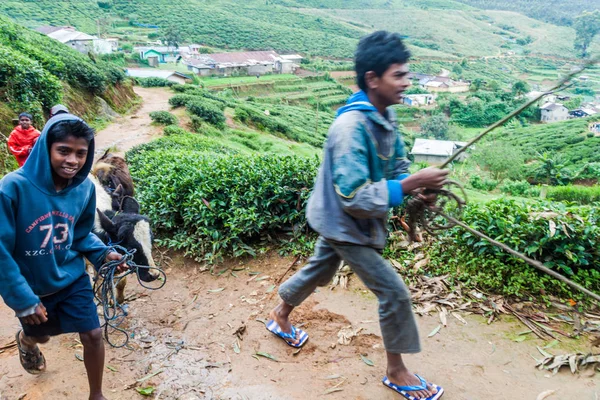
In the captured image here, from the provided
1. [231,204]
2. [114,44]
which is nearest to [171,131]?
[231,204]

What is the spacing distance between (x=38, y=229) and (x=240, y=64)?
56838mm

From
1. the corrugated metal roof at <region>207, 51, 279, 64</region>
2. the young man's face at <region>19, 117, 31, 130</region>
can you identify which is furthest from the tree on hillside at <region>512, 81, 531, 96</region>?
the young man's face at <region>19, 117, 31, 130</region>

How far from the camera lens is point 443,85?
2415 inches

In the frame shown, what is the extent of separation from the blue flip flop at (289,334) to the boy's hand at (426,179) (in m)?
1.59

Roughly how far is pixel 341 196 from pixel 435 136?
45.4 metres

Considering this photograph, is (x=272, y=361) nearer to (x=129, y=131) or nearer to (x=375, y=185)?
(x=375, y=185)

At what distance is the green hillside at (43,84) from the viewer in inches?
384

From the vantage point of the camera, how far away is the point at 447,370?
115 inches

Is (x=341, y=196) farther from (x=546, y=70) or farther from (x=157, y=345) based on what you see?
(x=546, y=70)

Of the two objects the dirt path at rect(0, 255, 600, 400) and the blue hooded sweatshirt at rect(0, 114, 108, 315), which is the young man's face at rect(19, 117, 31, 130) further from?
the blue hooded sweatshirt at rect(0, 114, 108, 315)

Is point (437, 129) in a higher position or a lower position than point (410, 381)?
lower

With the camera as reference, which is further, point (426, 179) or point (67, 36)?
point (67, 36)

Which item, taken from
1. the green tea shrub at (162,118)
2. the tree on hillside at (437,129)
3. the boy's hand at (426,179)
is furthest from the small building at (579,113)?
the boy's hand at (426,179)

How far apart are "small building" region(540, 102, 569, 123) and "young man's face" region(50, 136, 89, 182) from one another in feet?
180
